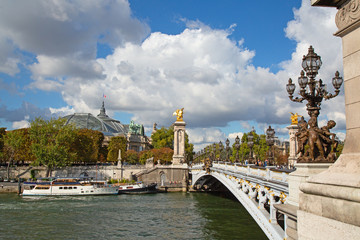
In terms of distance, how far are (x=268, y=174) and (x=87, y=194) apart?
34.8 metres

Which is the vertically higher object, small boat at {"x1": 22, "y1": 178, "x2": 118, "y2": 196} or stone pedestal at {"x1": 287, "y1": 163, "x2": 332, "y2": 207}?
stone pedestal at {"x1": 287, "y1": 163, "x2": 332, "y2": 207}

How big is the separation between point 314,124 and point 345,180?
4080 millimetres

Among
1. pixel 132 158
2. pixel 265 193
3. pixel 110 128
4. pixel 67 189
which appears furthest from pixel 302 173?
pixel 110 128

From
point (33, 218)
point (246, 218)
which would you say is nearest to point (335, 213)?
point (246, 218)

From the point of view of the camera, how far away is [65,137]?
56.1m

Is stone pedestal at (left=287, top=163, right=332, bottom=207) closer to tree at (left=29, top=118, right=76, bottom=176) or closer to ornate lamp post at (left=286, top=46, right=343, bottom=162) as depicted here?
ornate lamp post at (left=286, top=46, right=343, bottom=162)

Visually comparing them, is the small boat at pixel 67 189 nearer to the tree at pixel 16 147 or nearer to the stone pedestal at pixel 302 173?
the tree at pixel 16 147

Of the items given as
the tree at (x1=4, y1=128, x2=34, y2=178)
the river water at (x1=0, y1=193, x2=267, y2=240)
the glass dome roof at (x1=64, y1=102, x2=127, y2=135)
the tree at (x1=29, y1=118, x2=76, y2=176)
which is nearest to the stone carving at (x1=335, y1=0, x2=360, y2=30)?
the river water at (x1=0, y1=193, x2=267, y2=240)

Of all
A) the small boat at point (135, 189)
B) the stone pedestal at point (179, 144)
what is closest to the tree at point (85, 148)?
the stone pedestal at point (179, 144)

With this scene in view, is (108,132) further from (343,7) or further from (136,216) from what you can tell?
(343,7)

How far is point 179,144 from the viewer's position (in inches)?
2212

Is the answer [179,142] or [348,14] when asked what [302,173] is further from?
[179,142]

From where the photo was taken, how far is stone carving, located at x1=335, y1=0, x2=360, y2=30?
438 cm

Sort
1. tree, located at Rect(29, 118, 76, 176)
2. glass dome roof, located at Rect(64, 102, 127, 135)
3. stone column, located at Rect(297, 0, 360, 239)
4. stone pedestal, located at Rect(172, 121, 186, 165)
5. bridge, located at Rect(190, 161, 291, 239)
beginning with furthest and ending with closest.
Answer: glass dome roof, located at Rect(64, 102, 127, 135) → stone pedestal, located at Rect(172, 121, 186, 165) → tree, located at Rect(29, 118, 76, 176) → bridge, located at Rect(190, 161, 291, 239) → stone column, located at Rect(297, 0, 360, 239)
